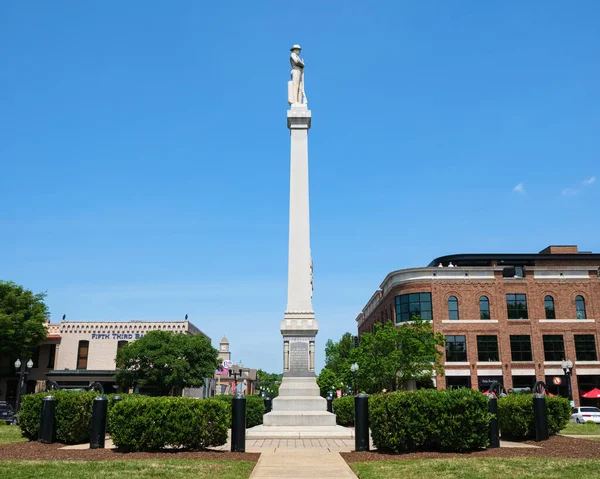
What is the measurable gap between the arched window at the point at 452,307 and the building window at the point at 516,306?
16.3 feet

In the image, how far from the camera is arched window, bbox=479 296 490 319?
170 feet

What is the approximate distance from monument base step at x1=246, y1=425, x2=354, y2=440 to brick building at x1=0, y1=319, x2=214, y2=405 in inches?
1344

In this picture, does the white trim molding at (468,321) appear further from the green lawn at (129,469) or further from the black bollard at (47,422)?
the green lawn at (129,469)

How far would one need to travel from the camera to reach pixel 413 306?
5231cm

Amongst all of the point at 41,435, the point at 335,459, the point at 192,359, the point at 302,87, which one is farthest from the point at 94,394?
the point at 192,359

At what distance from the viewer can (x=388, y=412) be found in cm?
1259

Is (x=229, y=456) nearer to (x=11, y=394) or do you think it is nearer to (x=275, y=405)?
(x=275, y=405)

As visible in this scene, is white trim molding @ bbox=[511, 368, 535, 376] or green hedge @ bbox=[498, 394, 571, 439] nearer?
green hedge @ bbox=[498, 394, 571, 439]

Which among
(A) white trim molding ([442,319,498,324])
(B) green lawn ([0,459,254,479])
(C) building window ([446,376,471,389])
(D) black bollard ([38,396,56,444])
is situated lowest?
(B) green lawn ([0,459,254,479])

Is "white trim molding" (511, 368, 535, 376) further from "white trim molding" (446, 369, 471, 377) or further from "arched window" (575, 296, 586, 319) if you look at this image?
"arched window" (575, 296, 586, 319)

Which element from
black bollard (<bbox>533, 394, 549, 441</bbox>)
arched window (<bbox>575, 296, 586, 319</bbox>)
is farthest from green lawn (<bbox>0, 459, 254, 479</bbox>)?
arched window (<bbox>575, 296, 586, 319</bbox>)

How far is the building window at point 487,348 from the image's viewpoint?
50522mm

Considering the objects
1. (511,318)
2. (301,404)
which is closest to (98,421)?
(301,404)

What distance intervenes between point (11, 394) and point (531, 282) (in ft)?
165
